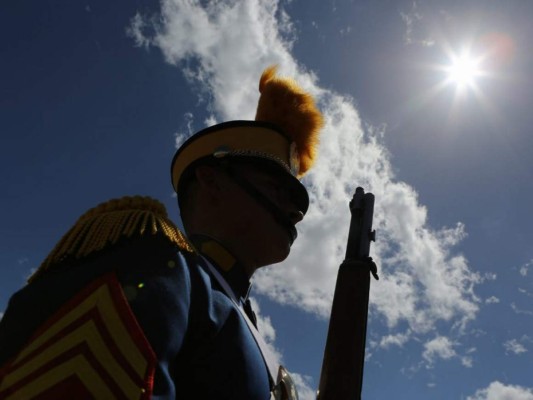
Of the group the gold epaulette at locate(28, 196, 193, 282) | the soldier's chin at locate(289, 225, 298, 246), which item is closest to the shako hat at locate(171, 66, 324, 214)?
the soldier's chin at locate(289, 225, 298, 246)

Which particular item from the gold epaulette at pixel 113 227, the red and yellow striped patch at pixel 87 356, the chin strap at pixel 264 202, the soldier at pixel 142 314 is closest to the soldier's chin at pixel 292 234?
the chin strap at pixel 264 202

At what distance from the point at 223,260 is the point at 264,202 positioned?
1.12 ft

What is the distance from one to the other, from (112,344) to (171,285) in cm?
22

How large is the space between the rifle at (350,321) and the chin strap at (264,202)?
3.76 m

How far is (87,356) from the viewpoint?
1042 millimetres

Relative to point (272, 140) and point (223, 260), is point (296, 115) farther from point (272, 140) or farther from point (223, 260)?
point (223, 260)

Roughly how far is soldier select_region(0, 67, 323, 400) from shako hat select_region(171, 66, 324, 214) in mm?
278

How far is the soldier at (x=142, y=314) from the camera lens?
1.04 m

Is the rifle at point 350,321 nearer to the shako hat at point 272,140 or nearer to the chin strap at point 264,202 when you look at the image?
the shako hat at point 272,140

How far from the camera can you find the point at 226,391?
1.41 metres

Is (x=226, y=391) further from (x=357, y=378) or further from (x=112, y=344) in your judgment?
(x=357, y=378)

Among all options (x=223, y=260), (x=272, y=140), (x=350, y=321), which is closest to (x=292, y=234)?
(x=223, y=260)

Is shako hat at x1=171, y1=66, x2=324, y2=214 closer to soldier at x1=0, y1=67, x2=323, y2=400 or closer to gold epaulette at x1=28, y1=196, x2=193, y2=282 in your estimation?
soldier at x1=0, y1=67, x2=323, y2=400

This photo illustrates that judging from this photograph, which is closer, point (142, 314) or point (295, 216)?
point (142, 314)
